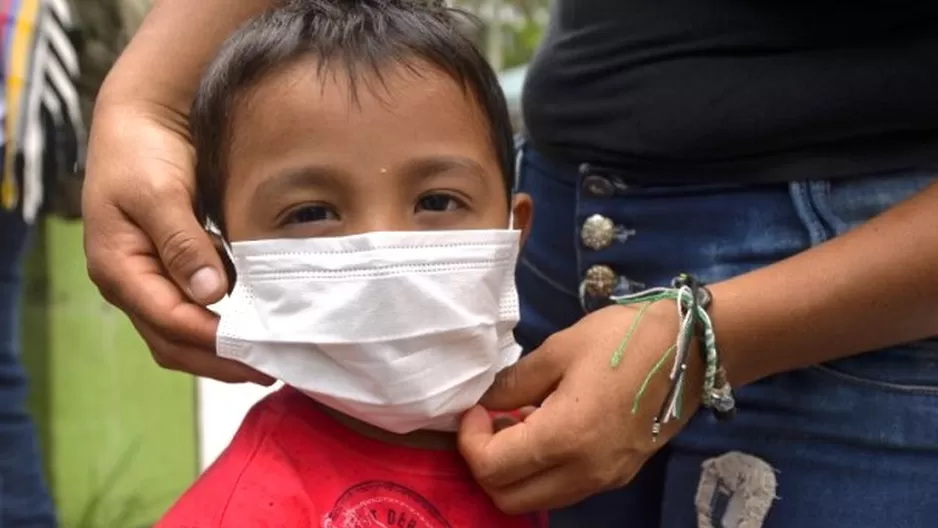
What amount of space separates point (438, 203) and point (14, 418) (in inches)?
55.2

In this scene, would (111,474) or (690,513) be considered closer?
(690,513)

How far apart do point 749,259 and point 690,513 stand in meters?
0.26

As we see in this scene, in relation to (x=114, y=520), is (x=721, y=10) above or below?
above

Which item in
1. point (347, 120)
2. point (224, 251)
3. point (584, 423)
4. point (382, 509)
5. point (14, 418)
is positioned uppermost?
point (347, 120)

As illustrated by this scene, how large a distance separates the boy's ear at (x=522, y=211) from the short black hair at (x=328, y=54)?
0.03m

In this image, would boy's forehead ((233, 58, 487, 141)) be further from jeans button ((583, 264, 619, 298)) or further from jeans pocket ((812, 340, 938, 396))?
jeans pocket ((812, 340, 938, 396))

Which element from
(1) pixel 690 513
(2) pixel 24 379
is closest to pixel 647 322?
(1) pixel 690 513

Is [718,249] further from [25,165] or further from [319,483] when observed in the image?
[25,165]

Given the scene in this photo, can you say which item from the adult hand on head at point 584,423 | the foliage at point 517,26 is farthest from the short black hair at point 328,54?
the foliage at point 517,26

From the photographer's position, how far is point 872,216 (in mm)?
1076

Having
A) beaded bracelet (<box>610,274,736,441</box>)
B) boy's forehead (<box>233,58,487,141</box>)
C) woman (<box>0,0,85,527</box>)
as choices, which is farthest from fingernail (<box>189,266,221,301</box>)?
woman (<box>0,0,85,527</box>)

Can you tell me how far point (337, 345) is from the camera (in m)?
0.99

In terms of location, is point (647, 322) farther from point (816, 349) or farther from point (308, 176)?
point (308, 176)

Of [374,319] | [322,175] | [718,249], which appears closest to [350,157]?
[322,175]
